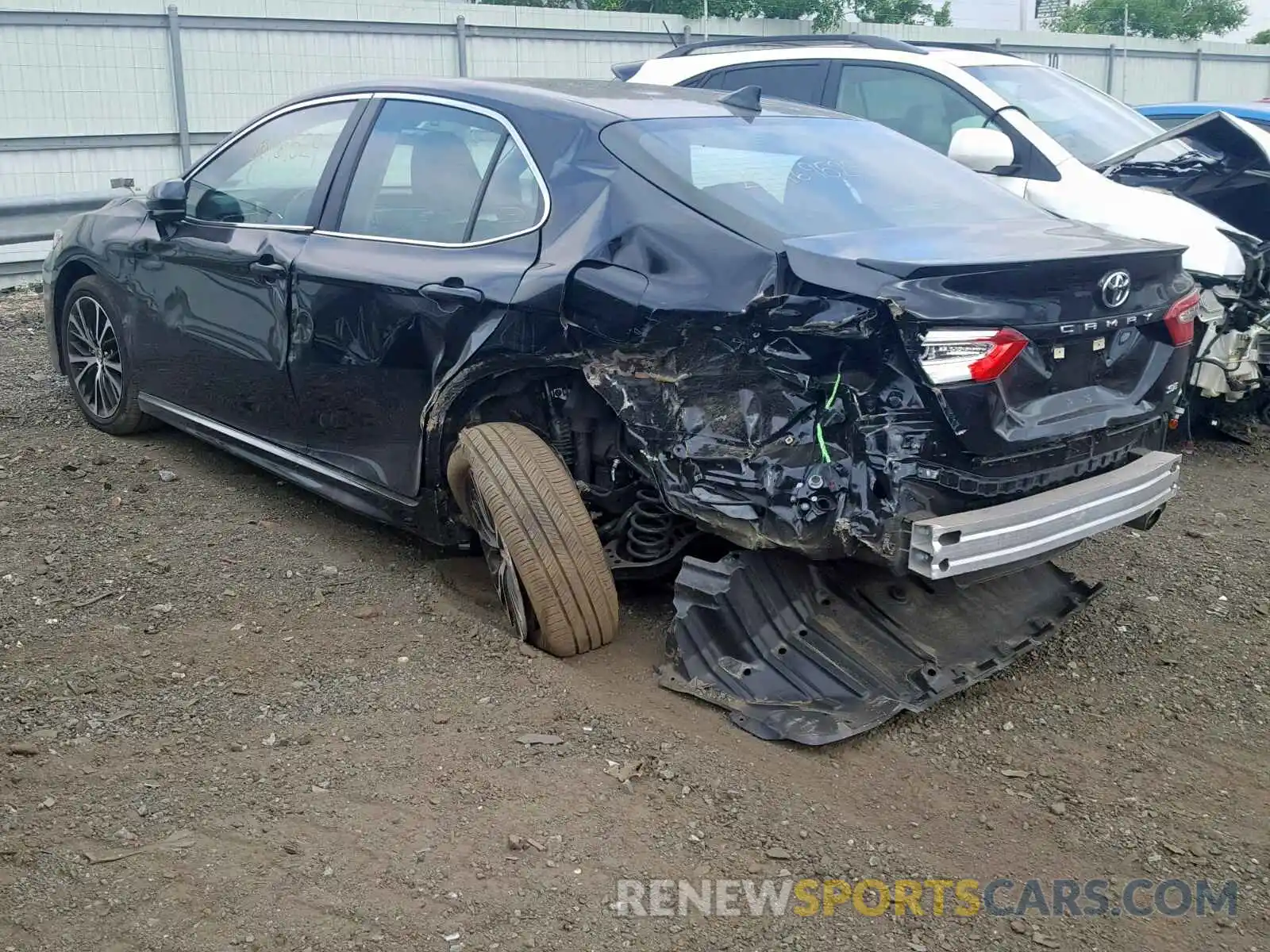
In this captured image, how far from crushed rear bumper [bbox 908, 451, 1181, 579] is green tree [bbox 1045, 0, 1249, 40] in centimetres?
2884

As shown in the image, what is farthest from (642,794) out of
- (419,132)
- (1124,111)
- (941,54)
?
(1124,111)

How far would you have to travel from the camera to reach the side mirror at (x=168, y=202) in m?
5.38

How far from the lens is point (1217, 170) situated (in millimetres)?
6824

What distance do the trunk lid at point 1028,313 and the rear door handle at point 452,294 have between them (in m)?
1.08

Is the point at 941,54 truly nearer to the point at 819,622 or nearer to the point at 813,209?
the point at 813,209

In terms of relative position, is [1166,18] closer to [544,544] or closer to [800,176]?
[800,176]

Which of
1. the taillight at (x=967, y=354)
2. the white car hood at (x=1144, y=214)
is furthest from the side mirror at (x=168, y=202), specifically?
the white car hood at (x=1144, y=214)

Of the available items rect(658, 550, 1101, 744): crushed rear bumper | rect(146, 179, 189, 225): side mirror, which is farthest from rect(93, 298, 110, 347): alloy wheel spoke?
rect(658, 550, 1101, 744): crushed rear bumper

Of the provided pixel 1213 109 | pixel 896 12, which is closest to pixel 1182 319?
pixel 1213 109

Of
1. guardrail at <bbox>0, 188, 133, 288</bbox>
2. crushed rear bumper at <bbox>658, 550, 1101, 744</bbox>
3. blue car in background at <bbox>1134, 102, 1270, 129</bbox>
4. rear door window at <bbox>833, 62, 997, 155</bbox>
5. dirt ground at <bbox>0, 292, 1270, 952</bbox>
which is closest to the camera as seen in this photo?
dirt ground at <bbox>0, 292, 1270, 952</bbox>

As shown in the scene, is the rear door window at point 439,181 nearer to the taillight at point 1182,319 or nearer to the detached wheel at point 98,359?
the detached wheel at point 98,359

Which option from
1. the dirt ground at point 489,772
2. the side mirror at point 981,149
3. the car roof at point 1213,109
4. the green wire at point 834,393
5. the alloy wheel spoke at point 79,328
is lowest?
the dirt ground at point 489,772

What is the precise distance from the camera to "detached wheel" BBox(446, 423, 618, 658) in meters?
3.94

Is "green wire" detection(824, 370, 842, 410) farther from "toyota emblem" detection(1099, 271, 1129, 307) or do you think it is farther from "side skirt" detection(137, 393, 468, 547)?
"side skirt" detection(137, 393, 468, 547)
